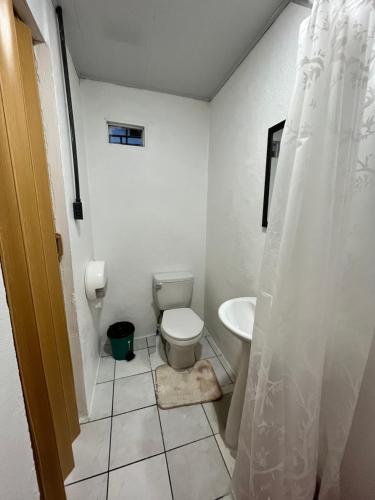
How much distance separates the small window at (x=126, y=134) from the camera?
5.49 feet

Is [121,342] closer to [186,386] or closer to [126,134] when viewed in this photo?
[186,386]

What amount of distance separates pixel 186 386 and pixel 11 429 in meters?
1.22

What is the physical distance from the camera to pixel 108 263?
1.85 metres

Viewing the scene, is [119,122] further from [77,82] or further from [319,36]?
[319,36]

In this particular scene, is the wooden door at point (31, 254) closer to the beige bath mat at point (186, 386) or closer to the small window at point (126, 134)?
→ the beige bath mat at point (186, 386)

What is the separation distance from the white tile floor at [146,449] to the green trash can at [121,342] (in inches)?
7.9

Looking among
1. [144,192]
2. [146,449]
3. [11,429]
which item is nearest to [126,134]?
[144,192]

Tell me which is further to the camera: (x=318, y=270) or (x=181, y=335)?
(x=181, y=335)

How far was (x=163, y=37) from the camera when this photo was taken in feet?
3.88

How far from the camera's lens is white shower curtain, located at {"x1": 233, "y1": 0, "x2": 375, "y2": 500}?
558 mm

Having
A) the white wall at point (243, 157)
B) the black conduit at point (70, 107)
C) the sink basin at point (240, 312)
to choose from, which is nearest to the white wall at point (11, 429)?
the black conduit at point (70, 107)

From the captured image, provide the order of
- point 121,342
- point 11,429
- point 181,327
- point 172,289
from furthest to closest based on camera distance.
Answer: point 172,289 < point 121,342 < point 181,327 < point 11,429

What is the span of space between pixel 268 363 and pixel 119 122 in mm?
1950

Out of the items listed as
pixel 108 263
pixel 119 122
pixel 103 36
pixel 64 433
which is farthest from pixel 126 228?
pixel 64 433
